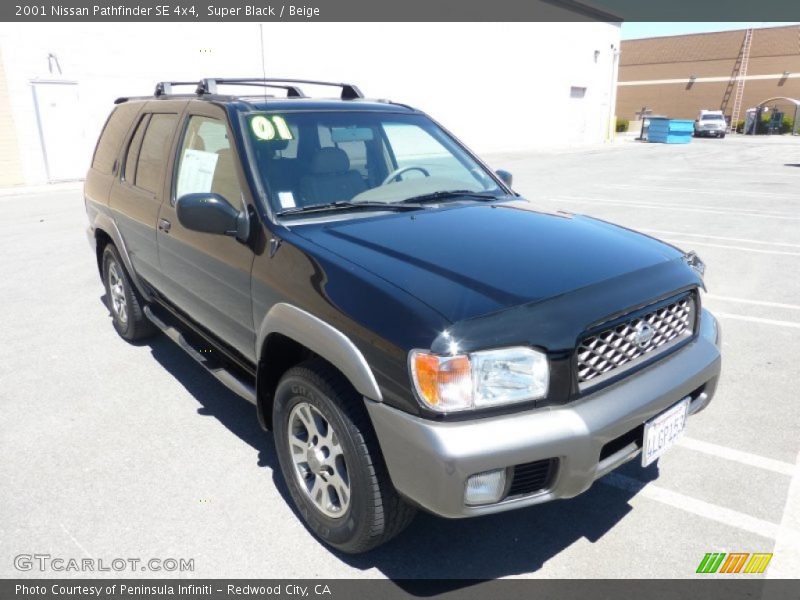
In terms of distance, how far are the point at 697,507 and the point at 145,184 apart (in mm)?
3723

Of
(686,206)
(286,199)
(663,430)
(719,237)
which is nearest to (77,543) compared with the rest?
(286,199)

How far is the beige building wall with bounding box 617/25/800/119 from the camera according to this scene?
A: 5359 centimetres

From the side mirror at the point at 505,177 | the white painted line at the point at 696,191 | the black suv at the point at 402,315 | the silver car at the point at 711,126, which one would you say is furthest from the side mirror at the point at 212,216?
the silver car at the point at 711,126

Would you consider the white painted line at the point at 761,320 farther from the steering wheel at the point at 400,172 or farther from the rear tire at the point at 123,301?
the rear tire at the point at 123,301

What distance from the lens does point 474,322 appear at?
213 centimetres

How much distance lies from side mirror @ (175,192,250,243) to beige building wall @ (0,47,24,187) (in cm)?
1570

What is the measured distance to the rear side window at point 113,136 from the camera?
4703 millimetres

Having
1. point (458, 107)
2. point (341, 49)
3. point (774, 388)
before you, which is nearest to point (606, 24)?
point (458, 107)

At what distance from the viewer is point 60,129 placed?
646 inches

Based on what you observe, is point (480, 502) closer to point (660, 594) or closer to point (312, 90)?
point (660, 594)

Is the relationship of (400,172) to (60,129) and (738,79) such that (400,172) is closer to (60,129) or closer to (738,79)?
(60,129)

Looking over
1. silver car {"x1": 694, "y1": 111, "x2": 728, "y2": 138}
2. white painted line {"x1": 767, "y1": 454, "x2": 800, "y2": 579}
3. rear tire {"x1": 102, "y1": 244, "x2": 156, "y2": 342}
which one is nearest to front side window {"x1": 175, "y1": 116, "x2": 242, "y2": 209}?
rear tire {"x1": 102, "y1": 244, "x2": 156, "y2": 342}

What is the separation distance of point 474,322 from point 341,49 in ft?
72.5

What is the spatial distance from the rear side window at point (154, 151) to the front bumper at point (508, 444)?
2511 millimetres
